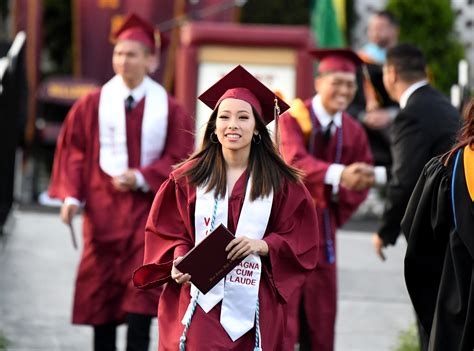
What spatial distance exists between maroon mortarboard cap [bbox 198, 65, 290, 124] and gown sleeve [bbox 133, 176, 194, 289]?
1.32ft

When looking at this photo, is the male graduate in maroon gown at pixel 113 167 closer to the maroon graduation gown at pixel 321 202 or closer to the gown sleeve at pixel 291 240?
the maroon graduation gown at pixel 321 202

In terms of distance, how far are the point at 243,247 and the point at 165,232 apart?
0.46m

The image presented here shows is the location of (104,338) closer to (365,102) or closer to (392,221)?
(392,221)

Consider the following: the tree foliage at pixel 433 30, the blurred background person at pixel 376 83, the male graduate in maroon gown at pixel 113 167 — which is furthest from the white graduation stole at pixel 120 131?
the tree foliage at pixel 433 30

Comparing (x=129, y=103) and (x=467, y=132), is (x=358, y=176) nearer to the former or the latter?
(x=129, y=103)

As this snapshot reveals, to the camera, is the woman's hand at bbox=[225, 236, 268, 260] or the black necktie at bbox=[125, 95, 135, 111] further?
the black necktie at bbox=[125, 95, 135, 111]

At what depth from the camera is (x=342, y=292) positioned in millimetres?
10195

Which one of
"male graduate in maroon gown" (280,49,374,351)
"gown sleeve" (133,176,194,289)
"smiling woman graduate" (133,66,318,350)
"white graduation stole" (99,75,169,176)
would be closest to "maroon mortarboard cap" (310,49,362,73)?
"male graduate in maroon gown" (280,49,374,351)

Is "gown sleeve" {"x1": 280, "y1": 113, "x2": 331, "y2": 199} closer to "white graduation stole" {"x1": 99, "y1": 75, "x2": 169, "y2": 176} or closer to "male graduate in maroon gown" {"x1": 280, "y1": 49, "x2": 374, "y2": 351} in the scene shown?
"male graduate in maroon gown" {"x1": 280, "y1": 49, "x2": 374, "y2": 351}

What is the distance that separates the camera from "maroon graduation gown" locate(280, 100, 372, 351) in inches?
296

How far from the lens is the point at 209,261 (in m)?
5.34

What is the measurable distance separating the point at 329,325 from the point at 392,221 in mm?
705

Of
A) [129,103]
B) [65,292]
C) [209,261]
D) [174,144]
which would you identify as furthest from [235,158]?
[65,292]

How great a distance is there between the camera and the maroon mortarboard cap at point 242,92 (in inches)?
223
